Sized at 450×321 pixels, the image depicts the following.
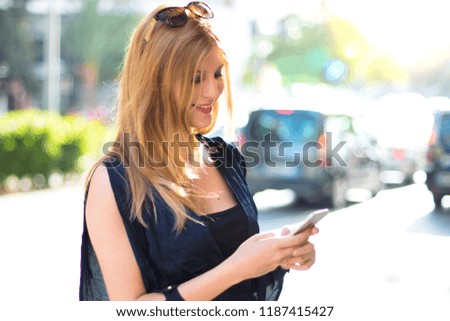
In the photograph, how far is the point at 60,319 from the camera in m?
2.21

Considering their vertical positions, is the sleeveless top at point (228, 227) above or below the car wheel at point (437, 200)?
above

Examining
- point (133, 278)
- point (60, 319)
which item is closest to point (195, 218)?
point (133, 278)

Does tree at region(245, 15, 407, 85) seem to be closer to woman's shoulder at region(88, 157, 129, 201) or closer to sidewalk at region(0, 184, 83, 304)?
sidewalk at region(0, 184, 83, 304)

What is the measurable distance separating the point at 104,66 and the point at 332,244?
36157 millimetres

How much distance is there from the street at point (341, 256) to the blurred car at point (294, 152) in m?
0.34

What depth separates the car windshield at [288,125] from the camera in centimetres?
1032

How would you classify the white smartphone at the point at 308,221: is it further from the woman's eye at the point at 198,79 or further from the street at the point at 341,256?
the street at the point at 341,256

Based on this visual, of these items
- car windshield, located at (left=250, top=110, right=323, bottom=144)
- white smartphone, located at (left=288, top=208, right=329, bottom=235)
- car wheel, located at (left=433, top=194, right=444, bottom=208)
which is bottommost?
car wheel, located at (left=433, top=194, right=444, bottom=208)

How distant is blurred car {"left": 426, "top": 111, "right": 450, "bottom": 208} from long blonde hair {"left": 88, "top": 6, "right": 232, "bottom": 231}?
9012mm

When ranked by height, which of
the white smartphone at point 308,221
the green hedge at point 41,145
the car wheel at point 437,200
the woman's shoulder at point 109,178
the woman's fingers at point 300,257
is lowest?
the car wheel at point 437,200

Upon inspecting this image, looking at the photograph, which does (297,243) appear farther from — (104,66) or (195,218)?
(104,66)

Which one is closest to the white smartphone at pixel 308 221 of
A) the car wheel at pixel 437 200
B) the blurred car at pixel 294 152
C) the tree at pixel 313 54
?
the blurred car at pixel 294 152

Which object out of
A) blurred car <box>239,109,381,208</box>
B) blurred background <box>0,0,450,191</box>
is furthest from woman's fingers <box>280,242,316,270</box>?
blurred background <box>0,0,450,191</box>

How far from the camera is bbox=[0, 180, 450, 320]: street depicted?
5.26 metres
